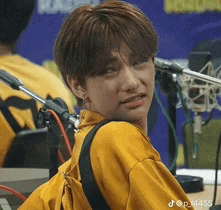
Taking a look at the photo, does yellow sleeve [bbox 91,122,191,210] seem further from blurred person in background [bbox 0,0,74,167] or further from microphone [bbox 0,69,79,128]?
blurred person in background [bbox 0,0,74,167]

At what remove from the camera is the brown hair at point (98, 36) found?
81cm

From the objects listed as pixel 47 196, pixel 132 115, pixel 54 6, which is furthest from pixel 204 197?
pixel 54 6

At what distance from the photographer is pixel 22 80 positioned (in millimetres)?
2117

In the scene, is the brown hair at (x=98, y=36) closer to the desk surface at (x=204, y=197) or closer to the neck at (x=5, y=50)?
the desk surface at (x=204, y=197)

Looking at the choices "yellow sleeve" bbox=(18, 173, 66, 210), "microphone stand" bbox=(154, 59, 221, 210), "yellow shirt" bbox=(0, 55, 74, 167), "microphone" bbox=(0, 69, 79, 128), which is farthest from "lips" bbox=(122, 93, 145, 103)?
"yellow shirt" bbox=(0, 55, 74, 167)

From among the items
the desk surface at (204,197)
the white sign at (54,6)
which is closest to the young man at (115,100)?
the desk surface at (204,197)

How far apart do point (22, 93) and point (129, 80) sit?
4.48ft

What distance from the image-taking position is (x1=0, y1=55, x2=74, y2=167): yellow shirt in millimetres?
2037

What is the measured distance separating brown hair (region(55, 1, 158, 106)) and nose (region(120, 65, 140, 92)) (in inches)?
1.2

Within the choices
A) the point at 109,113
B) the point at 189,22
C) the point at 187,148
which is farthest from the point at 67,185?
the point at 189,22

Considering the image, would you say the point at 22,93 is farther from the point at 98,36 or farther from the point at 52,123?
the point at 98,36

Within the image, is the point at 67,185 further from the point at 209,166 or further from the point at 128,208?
the point at 209,166

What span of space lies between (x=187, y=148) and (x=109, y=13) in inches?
77.0

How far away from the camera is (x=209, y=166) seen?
2.71 m
